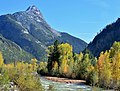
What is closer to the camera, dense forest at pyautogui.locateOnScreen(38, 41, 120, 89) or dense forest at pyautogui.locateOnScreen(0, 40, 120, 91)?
dense forest at pyautogui.locateOnScreen(0, 40, 120, 91)

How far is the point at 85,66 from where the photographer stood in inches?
3831

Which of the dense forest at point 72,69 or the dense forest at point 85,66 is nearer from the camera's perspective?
the dense forest at point 72,69

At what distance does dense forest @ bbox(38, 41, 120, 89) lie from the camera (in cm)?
6635

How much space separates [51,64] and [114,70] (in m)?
53.0

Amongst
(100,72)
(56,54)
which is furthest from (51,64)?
(100,72)

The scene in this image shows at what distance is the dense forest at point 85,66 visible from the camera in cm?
6635

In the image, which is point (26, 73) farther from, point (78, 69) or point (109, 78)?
point (78, 69)

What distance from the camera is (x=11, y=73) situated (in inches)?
1501

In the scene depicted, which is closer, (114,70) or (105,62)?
(114,70)

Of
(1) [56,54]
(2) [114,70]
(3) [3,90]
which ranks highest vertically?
(1) [56,54]

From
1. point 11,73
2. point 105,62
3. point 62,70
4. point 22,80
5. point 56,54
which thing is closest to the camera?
point 22,80

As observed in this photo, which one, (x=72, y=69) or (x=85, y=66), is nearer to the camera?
Answer: (x=85, y=66)

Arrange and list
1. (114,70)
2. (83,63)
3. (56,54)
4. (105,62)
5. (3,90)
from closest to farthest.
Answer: (3,90) < (114,70) < (105,62) < (83,63) < (56,54)

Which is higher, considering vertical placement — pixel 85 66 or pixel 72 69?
pixel 85 66
